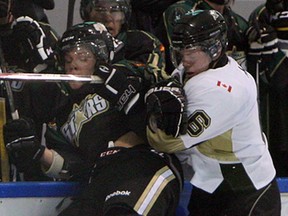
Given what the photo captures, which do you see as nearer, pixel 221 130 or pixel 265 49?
pixel 221 130

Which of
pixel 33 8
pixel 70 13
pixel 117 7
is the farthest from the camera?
pixel 70 13

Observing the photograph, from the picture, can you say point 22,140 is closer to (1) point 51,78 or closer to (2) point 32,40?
(1) point 51,78

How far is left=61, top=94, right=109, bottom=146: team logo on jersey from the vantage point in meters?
3.04

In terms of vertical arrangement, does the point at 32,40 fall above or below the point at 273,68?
above

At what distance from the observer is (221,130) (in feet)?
9.02

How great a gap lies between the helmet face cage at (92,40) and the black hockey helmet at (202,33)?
30cm

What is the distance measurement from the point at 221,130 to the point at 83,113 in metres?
0.51

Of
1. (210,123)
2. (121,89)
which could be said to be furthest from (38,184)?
(210,123)

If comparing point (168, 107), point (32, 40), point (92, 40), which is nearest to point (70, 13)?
point (32, 40)

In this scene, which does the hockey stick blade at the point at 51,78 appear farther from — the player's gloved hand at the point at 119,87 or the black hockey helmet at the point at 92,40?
the black hockey helmet at the point at 92,40

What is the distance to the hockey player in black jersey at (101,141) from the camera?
9.09ft

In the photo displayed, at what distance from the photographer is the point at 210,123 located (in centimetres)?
272

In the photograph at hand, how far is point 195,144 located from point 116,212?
0.29 m

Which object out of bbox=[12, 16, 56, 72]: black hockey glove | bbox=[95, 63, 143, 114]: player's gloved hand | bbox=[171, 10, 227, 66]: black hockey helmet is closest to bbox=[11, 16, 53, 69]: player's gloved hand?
bbox=[12, 16, 56, 72]: black hockey glove
